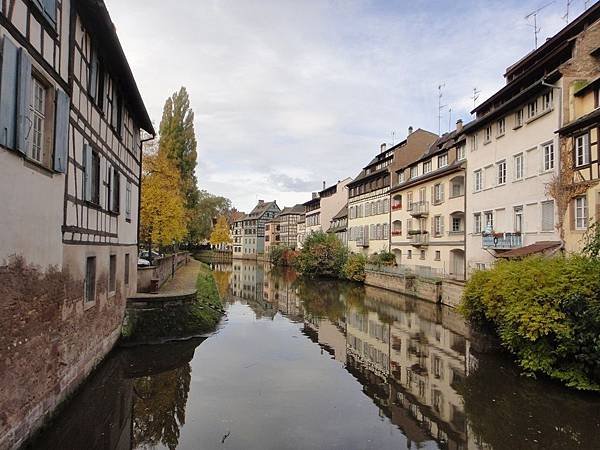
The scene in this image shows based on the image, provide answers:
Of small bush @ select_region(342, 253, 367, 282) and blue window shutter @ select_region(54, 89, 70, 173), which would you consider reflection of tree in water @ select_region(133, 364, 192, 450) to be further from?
small bush @ select_region(342, 253, 367, 282)

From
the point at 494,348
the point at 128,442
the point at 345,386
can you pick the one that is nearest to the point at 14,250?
the point at 128,442

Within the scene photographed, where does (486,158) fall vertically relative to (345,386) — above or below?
above

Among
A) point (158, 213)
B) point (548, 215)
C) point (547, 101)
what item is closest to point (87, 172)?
point (158, 213)

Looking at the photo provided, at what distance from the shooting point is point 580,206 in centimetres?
1758

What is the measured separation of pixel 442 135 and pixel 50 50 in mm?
36714

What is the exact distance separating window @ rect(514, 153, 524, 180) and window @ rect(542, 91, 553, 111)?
2.55m

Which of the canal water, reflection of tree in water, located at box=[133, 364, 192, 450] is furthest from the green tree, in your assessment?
reflection of tree in water, located at box=[133, 364, 192, 450]

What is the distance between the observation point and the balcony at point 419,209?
32594 millimetres

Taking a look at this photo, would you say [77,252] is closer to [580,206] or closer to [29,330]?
[29,330]

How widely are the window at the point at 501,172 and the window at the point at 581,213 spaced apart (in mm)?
5480

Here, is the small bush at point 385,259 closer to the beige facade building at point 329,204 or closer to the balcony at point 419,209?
the balcony at point 419,209

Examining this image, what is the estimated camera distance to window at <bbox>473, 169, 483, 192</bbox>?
2550 centimetres

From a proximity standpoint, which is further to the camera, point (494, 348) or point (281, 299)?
point (281, 299)

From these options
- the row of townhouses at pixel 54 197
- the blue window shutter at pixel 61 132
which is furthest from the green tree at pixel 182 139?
the blue window shutter at pixel 61 132
